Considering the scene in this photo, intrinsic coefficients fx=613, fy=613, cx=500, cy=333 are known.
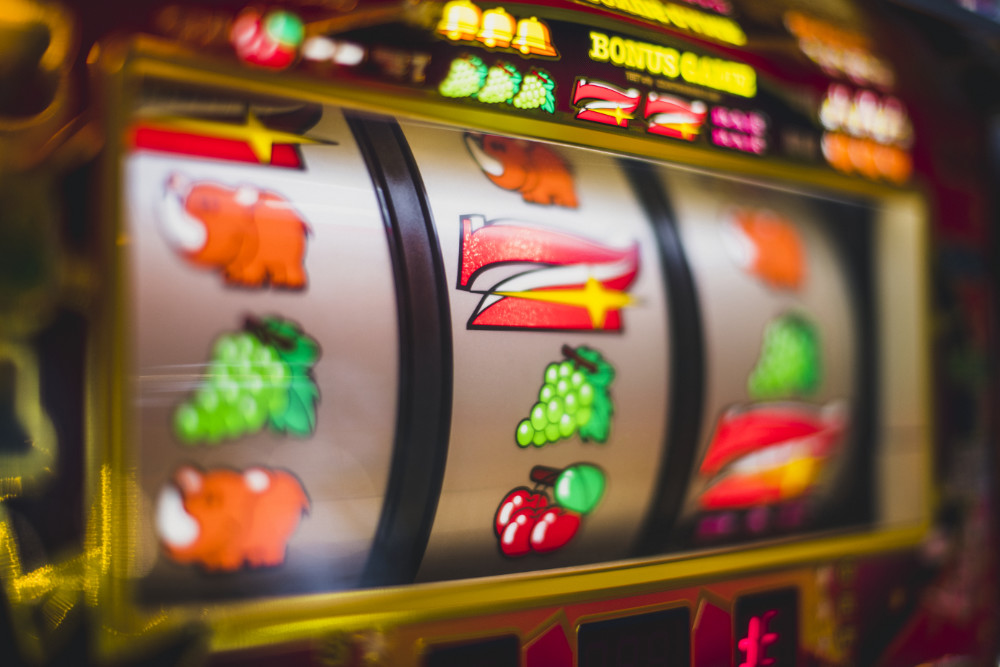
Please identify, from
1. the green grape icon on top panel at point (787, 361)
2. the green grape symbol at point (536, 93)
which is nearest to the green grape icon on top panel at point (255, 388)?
the green grape symbol at point (536, 93)

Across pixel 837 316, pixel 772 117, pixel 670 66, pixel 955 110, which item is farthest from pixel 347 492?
pixel 955 110

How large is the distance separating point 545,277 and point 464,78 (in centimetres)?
43

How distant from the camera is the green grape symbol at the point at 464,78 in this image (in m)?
1.17

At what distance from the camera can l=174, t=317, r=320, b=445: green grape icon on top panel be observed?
1.02 m

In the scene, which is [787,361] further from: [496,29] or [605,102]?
[496,29]

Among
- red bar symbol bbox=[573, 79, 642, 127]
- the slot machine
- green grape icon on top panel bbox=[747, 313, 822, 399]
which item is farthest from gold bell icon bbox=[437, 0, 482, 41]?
green grape icon on top panel bbox=[747, 313, 822, 399]

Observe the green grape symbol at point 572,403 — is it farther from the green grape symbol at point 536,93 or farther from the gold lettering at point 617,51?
the gold lettering at point 617,51

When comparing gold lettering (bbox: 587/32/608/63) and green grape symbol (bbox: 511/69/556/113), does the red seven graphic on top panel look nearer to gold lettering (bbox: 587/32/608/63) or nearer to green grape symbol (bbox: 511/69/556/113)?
green grape symbol (bbox: 511/69/556/113)

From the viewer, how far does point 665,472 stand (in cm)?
144

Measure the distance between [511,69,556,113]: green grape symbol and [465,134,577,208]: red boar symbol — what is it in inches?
3.3

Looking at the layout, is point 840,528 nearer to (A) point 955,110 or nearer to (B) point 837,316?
(B) point 837,316

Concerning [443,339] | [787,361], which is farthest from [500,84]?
[787,361]

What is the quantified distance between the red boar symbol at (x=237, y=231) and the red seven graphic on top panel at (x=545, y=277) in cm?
33

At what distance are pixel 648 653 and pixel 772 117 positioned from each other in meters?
1.31
